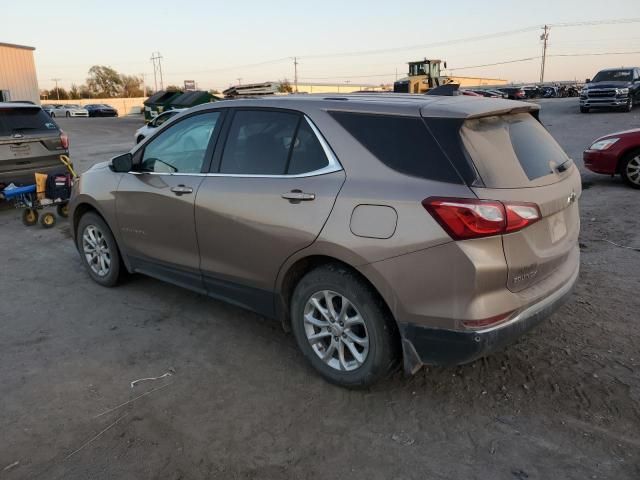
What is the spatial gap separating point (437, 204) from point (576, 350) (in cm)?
178

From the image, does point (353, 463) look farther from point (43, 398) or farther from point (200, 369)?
point (43, 398)

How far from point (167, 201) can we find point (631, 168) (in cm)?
795

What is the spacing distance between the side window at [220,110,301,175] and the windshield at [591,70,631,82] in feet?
85.9

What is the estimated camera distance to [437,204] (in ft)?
8.89

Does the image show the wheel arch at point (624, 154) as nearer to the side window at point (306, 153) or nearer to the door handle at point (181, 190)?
the side window at point (306, 153)

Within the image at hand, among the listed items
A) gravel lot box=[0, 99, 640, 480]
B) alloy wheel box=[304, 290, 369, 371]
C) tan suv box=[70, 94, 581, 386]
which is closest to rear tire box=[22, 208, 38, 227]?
gravel lot box=[0, 99, 640, 480]

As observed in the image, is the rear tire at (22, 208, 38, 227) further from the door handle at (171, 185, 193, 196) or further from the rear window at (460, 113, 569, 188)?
the rear window at (460, 113, 569, 188)

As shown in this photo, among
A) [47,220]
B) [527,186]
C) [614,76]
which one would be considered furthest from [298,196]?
[614,76]

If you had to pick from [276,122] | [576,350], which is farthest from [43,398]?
[576,350]

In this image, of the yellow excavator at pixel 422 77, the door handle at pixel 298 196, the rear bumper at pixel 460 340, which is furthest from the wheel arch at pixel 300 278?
the yellow excavator at pixel 422 77

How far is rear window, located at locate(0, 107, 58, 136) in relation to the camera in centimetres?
847

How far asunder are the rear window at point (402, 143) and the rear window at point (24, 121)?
740 cm

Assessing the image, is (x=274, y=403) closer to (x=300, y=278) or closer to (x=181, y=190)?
(x=300, y=278)

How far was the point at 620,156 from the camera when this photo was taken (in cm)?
891
